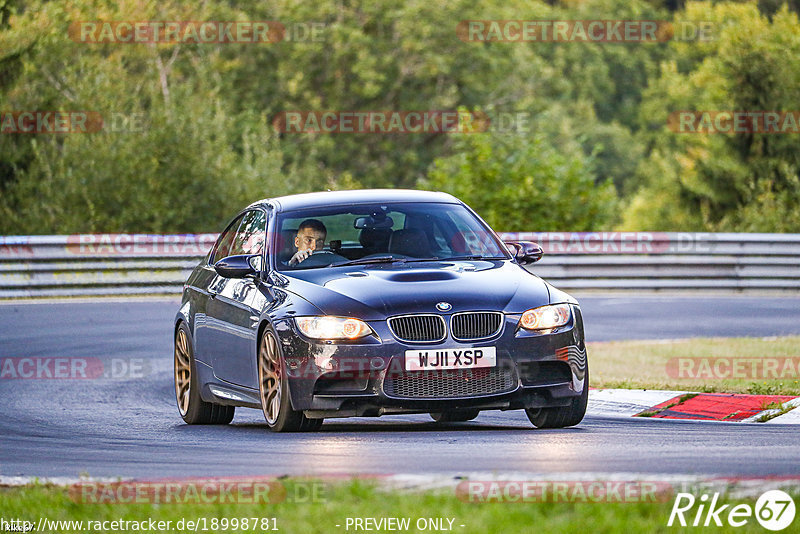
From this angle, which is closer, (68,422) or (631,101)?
(68,422)

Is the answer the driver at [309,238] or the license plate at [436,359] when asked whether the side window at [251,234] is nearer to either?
the driver at [309,238]

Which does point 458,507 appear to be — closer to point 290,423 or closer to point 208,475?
point 208,475

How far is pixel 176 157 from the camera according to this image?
121 feet

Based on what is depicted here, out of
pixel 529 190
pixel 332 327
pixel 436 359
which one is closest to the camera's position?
pixel 436 359

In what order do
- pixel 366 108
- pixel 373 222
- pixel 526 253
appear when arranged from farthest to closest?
pixel 366 108
pixel 526 253
pixel 373 222

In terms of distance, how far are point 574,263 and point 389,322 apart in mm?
Answer: 16367

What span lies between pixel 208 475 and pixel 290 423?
6.64 feet

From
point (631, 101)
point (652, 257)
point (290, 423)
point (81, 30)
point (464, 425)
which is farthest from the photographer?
point (631, 101)

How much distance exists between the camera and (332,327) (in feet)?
31.3

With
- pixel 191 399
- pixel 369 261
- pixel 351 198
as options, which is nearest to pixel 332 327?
pixel 369 261

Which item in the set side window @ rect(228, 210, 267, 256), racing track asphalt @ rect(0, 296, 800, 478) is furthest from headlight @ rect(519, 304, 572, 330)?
side window @ rect(228, 210, 267, 256)

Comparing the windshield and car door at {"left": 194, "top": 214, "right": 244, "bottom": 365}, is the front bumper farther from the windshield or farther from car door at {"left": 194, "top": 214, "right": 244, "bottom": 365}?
car door at {"left": 194, "top": 214, "right": 244, "bottom": 365}

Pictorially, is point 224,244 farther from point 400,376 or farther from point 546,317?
point 546,317

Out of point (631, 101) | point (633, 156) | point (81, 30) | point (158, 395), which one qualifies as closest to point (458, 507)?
point (158, 395)
